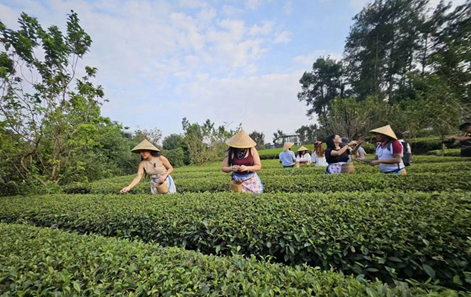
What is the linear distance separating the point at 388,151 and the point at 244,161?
11.2 ft

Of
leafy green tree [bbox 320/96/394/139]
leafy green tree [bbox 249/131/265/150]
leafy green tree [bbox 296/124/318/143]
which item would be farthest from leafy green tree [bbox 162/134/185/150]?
leafy green tree [bbox 320/96/394/139]

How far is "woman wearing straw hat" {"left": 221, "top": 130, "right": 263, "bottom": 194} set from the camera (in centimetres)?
372

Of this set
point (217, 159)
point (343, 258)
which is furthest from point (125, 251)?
point (217, 159)

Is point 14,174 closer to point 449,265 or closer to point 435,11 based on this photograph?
point 449,265

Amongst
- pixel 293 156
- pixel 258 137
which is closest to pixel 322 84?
pixel 258 137

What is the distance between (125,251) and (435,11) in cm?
4257

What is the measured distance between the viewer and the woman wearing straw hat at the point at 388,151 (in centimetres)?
421

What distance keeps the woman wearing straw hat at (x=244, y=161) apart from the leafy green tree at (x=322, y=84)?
150ft

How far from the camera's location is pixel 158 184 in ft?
14.0

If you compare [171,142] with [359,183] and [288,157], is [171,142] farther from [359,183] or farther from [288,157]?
[359,183]

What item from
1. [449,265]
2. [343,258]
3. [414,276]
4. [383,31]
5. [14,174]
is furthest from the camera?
[383,31]

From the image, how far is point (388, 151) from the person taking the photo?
4398 millimetres

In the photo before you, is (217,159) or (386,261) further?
(217,159)

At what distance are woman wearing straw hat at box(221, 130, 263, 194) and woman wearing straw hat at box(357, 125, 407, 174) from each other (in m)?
2.82
